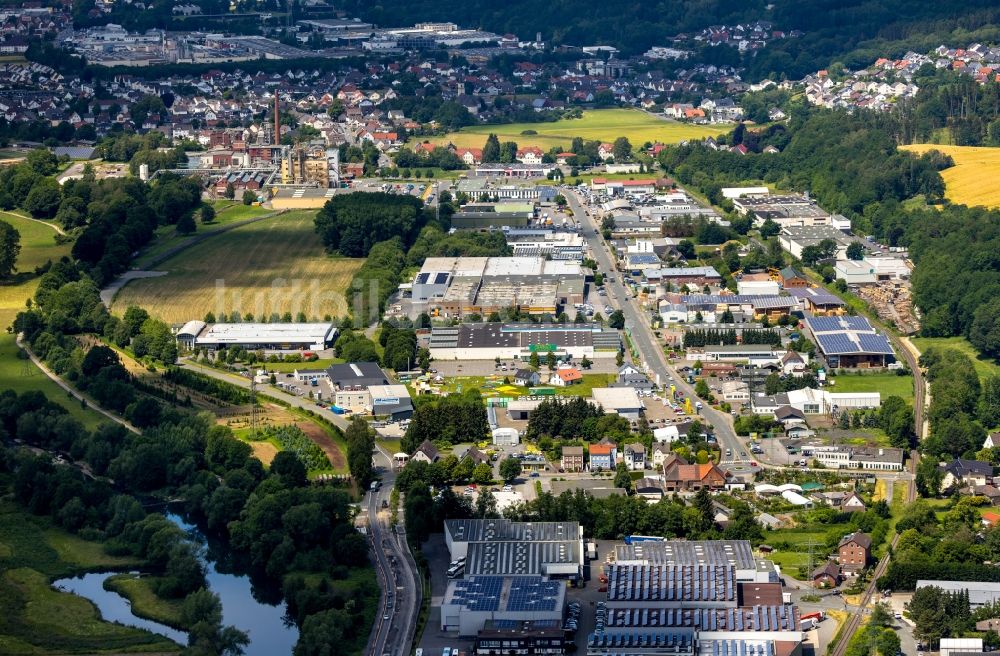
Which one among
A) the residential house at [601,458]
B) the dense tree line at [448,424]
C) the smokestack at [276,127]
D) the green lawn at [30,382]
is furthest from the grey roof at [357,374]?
the smokestack at [276,127]

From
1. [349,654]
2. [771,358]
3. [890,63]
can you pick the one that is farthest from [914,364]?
[890,63]


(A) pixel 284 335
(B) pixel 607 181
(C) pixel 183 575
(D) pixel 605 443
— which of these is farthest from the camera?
(B) pixel 607 181

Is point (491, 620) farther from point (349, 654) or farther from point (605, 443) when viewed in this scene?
point (605, 443)

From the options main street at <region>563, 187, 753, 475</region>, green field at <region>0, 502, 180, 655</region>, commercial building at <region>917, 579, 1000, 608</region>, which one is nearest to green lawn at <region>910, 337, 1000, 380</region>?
main street at <region>563, 187, 753, 475</region>

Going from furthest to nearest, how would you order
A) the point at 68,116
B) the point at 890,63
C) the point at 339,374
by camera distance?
the point at 890,63 → the point at 68,116 → the point at 339,374

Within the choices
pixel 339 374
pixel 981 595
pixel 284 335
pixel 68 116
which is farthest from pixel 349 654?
pixel 68 116

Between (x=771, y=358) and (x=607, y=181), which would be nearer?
(x=771, y=358)

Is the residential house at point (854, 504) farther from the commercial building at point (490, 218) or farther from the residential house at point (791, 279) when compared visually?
the commercial building at point (490, 218)

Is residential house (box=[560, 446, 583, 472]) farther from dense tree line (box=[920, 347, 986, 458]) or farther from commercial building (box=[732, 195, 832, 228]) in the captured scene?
commercial building (box=[732, 195, 832, 228])
